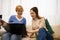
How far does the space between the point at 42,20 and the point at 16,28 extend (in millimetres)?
520

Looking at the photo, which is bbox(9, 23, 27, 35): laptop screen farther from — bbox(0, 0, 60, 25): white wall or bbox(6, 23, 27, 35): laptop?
bbox(0, 0, 60, 25): white wall

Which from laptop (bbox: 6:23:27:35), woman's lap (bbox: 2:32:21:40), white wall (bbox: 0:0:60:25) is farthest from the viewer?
white wall (bbox: 0:0:60:25)

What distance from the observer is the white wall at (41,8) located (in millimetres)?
3133

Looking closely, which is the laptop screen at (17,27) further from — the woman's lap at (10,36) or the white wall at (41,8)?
the white wall at (41,8)

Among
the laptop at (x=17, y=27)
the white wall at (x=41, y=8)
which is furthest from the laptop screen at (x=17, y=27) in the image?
the white wall at (x=41, y=8)

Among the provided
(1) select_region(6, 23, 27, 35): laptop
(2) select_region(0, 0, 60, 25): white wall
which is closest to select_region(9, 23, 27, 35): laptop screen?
(1) select_region(6, 23, 27, 35): laptop

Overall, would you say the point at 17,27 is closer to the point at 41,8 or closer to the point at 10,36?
the point at 10,36

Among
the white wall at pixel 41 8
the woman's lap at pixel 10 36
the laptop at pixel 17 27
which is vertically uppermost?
the white wall at pixel 41 8

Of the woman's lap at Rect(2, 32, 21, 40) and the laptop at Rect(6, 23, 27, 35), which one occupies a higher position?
the laptop at Rect(6, 23, 27, 35)

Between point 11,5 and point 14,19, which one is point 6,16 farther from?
point 14,19

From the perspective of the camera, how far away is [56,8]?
3139mm

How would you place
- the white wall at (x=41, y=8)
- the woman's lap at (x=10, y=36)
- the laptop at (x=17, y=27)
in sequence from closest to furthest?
the laptop at (x=17, y=27), the woman's lap at (x=10, y=36), the white wall at (x=41, y=8)

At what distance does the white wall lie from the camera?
10.3 ft

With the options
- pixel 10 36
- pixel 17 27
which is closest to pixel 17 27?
pixel 17 27
